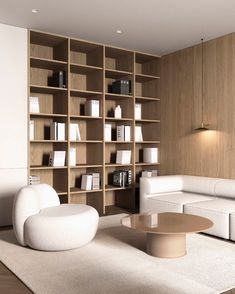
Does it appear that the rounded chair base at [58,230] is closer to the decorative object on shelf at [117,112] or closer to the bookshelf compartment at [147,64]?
the decorative object on shelf at [117,112]

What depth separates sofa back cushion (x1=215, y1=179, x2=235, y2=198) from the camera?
428 centimetres

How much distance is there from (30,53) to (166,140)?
105 inches

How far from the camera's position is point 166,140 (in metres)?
5.75

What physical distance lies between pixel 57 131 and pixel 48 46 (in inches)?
55.5

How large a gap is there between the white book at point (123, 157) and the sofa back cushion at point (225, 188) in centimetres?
164

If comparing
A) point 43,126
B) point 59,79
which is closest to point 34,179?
point 43,126

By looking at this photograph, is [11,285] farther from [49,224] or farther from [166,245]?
[166,245]

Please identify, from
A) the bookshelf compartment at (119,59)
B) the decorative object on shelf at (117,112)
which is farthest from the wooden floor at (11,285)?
the bookshelf compartment at (119,59)

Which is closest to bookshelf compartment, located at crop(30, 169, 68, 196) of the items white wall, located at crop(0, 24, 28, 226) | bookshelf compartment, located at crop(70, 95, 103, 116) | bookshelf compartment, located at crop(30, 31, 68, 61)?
white wall, located at crop(0, 24, 28, 226)

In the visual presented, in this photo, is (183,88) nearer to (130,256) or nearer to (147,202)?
(147,202)

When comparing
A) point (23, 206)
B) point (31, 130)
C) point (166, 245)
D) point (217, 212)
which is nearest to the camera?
point (166, 245)

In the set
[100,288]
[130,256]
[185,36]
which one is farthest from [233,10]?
[100,288]

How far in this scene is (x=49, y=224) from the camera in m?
3.14

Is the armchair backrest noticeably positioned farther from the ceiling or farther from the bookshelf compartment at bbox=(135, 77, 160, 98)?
the bookshelf compartment at bbox=(135, 77, 160, 98)
